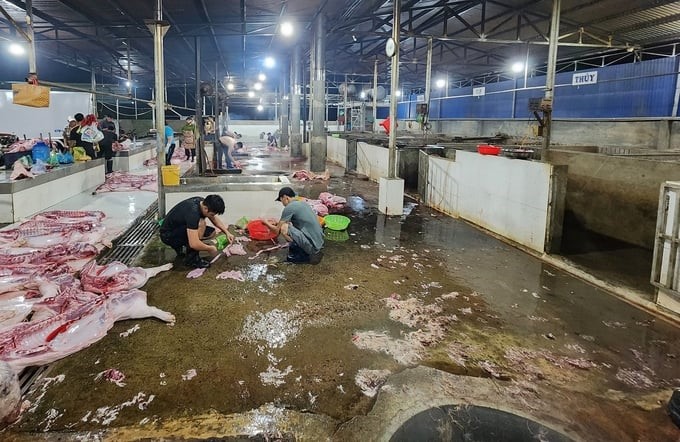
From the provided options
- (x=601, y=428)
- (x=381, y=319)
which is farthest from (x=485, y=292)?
(x=601, y=428)

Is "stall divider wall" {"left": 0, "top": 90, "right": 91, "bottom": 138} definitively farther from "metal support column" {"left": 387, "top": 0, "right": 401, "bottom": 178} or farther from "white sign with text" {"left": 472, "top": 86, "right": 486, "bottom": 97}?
"white sign with text" {"left": 472, "top": 86, "right": 486, "bottom": 97}

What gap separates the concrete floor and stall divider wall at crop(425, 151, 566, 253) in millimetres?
893

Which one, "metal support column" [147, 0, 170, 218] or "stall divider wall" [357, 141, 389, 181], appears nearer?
"metal support column" [147, 0, 170, 218]

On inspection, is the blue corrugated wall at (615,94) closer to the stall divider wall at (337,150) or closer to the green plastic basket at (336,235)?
the stall divider wall at (337,150)

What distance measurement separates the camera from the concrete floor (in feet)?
9.50

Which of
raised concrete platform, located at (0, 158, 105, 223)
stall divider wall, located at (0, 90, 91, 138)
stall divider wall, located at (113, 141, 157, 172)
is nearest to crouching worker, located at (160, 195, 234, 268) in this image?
raised concrete platform, located at (0, 158, 105, 223)

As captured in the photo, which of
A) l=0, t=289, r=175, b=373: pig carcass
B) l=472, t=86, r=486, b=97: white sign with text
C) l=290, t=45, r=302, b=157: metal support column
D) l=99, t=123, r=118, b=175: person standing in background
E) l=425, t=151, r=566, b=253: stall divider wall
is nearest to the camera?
l=0, t=289, r=175, b=373: pig carcass

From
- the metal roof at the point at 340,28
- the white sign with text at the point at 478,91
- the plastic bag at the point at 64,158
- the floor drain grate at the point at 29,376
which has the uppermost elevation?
the metal roof at the point at 340,28

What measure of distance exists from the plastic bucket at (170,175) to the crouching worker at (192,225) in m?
2.11

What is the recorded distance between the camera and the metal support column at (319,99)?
1469cm

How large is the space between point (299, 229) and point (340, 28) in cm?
1137

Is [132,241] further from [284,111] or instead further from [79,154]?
[284,111]

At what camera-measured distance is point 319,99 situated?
15438 mm

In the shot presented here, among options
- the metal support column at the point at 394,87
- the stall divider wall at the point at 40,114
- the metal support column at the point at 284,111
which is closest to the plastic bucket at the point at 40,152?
the metal support column at the point at 394,87
